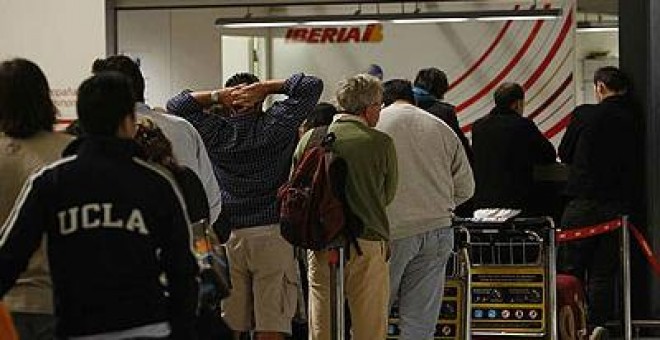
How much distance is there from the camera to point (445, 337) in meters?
7.44

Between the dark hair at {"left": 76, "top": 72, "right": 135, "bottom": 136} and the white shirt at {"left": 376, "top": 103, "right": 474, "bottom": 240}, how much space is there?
125 inches

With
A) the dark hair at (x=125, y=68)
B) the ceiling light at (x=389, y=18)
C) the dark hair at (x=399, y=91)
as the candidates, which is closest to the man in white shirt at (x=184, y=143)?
the dark hair at (x=125, y=68)

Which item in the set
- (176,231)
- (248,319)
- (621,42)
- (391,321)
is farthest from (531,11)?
(176,231)

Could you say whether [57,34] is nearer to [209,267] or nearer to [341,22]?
[341,22]

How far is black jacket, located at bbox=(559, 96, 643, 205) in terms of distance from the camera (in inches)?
337

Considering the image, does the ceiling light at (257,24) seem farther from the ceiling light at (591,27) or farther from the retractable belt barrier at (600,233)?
the retractable belt barrier at (600,233)

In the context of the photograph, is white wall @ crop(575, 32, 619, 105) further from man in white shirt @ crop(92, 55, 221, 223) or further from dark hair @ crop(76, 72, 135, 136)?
dark hair @ crop(76, 72, 135, 136)

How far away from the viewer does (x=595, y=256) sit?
8.59 meters

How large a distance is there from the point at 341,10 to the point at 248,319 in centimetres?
432

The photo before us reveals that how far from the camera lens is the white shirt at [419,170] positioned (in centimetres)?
686

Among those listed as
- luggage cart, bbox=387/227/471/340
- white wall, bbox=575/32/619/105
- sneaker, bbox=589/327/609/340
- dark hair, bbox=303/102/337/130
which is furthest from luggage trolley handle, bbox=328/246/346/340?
white wall, bbox=575/32/619/105

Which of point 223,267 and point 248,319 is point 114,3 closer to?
point 248,319

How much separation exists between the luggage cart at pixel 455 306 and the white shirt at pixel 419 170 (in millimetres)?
407

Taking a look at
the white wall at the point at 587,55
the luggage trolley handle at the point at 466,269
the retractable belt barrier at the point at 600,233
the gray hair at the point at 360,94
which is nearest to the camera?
the gray hair at the point at 360,94
